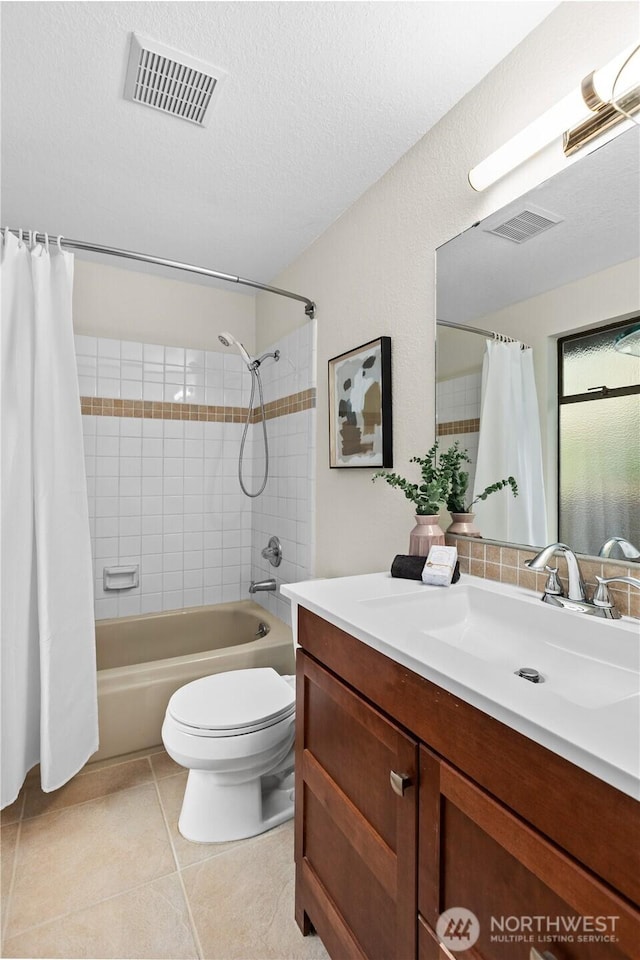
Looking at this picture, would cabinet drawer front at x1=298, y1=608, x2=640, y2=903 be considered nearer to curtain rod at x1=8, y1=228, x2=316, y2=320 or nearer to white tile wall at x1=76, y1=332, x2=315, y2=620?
white tile wall at x1=76, y1=332, x2=315, y2=620

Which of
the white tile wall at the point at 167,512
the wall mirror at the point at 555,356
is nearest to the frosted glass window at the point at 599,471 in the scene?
the wall mirror at the point at 555,356

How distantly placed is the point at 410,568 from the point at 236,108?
4.85ft

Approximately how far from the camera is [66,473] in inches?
70.2

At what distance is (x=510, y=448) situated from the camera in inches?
50.4

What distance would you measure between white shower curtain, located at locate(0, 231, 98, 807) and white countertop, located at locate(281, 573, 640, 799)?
1031 millimetres

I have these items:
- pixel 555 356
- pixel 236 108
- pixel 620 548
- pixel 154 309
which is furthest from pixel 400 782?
pixel 154 309

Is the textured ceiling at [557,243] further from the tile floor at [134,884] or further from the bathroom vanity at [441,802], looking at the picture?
the tile floor at [134,884]

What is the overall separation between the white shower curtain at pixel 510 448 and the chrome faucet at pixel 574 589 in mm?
127

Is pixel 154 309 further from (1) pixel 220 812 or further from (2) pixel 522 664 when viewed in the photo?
(2) pixel 522 664

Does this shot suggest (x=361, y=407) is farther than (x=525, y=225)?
Yes

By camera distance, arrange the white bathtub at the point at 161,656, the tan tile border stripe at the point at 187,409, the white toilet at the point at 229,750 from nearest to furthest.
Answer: the white toilet at the point at 229,750 → the white bathtub at the point at 161,656 → the tan tile border stripe at the point at 187,409

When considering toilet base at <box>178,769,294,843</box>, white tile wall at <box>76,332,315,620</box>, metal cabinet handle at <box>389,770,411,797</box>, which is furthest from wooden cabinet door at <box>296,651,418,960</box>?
white tile wall at <box>76,332,315,620</box>

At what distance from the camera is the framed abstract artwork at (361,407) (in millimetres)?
1711

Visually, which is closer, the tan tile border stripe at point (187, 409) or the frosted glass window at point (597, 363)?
the frosted glass window at point (597, 363)
